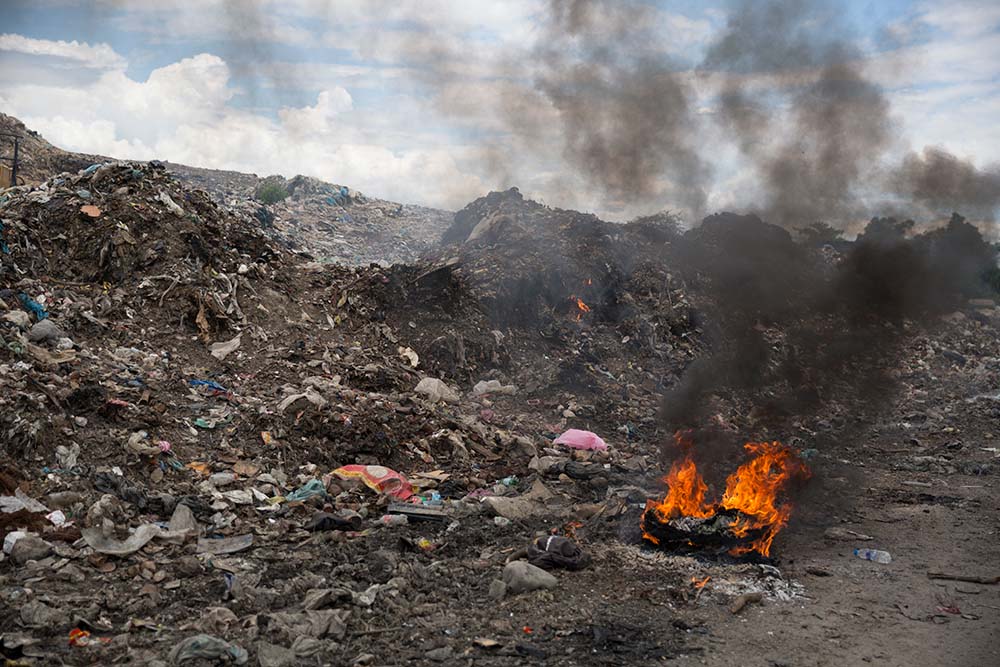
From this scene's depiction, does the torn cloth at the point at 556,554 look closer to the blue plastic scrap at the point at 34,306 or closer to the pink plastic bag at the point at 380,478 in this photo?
the pink plastic bag at the point at 380,478

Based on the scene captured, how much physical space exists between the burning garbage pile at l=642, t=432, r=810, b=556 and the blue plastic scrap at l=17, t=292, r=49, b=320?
6.93 m

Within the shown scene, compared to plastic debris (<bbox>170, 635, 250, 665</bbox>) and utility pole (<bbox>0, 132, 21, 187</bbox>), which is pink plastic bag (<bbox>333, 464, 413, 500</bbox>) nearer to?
plastic debris (<bbox>170, 635, 250, 665</bbox>)

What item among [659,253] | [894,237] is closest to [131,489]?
[659,253]

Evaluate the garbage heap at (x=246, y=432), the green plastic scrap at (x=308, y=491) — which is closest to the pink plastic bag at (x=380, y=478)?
the garbage heap at (x=246, y=432)

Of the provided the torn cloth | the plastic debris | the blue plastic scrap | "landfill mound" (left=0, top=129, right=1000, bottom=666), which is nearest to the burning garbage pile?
"landfill mound" (left=0, top=129, right=1000, bottom=666)

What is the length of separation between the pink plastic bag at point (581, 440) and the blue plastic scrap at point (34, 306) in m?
6.10

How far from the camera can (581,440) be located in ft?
27.8

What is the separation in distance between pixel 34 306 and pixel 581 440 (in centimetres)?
654

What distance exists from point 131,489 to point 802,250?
15198 millimetres

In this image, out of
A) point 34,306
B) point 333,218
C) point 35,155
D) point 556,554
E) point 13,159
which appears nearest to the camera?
point 556,554

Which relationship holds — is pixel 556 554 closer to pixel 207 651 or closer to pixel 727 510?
pixel 727 510

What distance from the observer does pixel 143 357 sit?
794 centimetres

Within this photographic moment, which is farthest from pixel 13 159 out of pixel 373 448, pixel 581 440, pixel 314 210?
pixel 581 440

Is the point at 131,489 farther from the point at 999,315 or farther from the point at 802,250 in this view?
the point at 999,315
